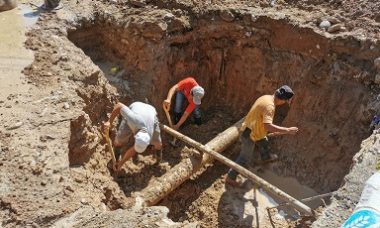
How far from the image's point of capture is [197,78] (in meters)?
8.38

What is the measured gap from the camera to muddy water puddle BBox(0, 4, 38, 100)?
6379 millimetres

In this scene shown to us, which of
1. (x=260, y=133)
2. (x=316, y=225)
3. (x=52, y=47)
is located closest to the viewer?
(x=316, y=225)

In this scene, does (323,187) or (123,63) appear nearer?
(323,187)

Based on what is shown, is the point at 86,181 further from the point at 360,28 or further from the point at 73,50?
the point at 360,28

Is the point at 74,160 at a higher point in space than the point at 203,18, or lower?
lower

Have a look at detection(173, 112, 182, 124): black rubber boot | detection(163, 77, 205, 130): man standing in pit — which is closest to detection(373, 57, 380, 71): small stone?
detection(163, 77, 205, 130): man standing in pit

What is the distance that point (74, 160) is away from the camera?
5988 millimetres

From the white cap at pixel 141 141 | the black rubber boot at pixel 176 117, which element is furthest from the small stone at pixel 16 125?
the black rubber boot at pixel 176 117

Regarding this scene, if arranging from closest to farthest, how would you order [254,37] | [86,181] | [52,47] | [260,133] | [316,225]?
[316,225]
[86,181]
[260,133]
[52,47]
[254,37]

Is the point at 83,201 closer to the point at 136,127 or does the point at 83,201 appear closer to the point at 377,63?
the point at 136,127

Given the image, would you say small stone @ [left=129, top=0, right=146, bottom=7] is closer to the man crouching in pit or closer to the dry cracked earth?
the dry cracked earth

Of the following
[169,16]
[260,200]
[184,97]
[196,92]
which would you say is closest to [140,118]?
[196,92]

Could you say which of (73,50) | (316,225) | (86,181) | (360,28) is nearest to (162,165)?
(86,181)

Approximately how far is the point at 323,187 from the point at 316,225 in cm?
263
